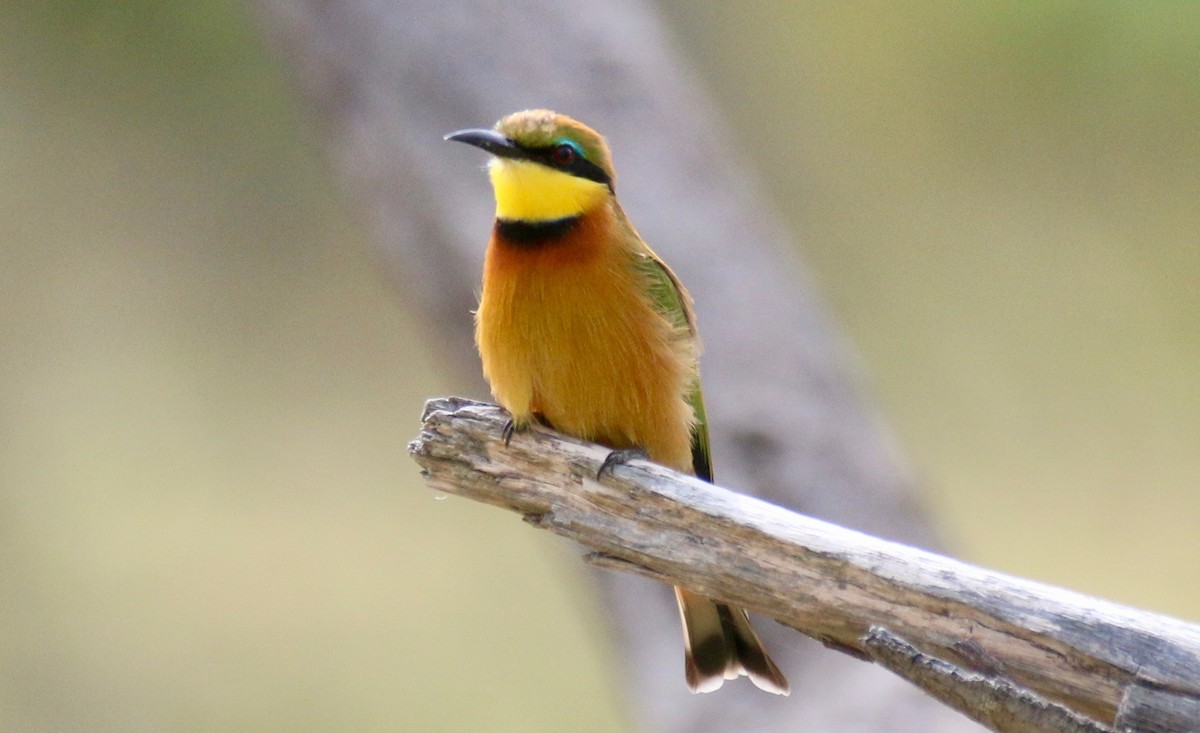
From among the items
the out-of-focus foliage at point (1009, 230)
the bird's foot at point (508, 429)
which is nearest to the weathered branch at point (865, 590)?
the bird's foot at point (508, 429)

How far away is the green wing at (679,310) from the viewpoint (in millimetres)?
1791

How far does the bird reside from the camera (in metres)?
1.72

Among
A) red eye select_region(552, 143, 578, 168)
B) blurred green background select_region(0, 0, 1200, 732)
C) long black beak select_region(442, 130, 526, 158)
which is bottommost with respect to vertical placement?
blurred green background select_region(0, 0, 1200, 732)

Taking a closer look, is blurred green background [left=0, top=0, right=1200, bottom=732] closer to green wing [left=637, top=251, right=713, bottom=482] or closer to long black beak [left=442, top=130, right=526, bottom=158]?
green wing [left=637, top=251, right=713, bottom=482]

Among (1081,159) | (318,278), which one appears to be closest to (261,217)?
(318,278)

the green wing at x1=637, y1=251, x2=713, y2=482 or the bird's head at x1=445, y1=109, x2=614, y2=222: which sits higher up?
the bird's head at x1=445, y1=109, x2=614, y2=222

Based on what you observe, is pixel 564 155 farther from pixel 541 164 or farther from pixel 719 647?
pixel 719 647

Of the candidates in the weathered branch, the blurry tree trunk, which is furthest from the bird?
the blurry tree trunk

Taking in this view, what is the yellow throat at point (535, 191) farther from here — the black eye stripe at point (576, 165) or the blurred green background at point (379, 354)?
the blurred green background at point (379, 354)

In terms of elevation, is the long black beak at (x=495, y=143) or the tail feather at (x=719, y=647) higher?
the long black beak at (x=495, y=143)

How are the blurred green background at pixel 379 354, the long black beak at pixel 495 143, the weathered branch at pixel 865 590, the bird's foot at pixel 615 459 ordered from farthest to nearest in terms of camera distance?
the blurred green background at pixel 379 354 → the long black beak at pixel 495 143 → the bird's foot at pixel 615 459 → the weathered branch at pixel 865 590

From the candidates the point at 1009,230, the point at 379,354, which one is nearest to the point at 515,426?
the point at 379,354

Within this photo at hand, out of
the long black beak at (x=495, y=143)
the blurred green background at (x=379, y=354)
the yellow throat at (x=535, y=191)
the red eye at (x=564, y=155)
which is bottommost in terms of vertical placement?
the blurred green background at (x=379, y=354)

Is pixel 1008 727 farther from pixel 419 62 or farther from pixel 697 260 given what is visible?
pixel 419 62
